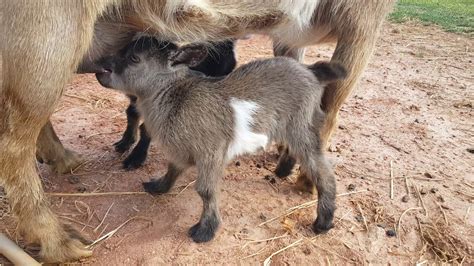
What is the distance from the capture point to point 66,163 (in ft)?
11.7

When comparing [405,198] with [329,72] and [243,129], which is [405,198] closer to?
[329,72]

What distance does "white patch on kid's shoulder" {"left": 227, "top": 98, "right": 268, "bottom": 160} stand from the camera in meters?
2.93

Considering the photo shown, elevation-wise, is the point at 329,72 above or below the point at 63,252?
above

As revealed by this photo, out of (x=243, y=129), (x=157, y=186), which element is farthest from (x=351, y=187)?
(x=157, y=186)

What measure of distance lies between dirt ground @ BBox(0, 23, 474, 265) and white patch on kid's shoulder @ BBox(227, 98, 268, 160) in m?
0.46

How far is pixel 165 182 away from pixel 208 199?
1.53 ft

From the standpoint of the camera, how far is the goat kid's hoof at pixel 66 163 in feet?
11.6

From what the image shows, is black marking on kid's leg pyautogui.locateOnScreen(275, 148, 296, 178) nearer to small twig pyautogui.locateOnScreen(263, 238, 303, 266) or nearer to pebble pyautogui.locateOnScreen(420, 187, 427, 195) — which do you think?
small twig pyautogui.locateOnScreen(263, 238, 303, 266)

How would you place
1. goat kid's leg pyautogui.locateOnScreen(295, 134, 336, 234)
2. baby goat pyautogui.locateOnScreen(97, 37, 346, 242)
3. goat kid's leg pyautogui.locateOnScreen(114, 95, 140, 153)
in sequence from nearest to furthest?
baby goat pyautogui.locateOnScreen(97, 37, 346, 242) < goat kid's leg pyautogui.locateOnScreen(295, 134, 336, 234) < goat kid's leg pyautogui.locateOnScreen(114, 95, 140, 153)

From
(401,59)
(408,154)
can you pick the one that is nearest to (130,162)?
(408,154)

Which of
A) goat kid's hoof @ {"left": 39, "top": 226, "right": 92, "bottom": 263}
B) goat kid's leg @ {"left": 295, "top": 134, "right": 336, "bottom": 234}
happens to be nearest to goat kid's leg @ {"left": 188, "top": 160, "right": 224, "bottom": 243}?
goat kid's leg @ {"left": 295, "top": 134, "right": 336, "bottom": 234}

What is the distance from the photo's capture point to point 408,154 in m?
4.14

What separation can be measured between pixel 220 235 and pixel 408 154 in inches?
72.2

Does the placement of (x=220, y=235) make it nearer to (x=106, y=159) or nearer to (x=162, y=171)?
(x=162, y=171)
